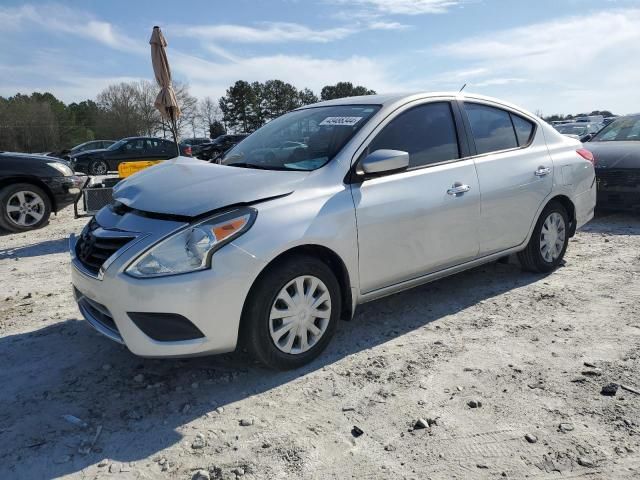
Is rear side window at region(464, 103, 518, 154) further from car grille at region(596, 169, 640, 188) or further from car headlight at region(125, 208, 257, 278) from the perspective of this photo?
car grille at region(596, 169, 640, 188)

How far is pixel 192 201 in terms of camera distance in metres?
2.98

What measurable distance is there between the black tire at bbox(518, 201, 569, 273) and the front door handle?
3.93 ft

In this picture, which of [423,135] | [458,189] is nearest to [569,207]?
[458,189]

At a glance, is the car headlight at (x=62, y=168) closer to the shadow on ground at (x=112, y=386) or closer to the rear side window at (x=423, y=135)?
the shadow on ground at (x=112, y=386)

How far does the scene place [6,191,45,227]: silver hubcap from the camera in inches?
307

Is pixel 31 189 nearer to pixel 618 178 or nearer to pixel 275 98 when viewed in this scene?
pixel 618 178

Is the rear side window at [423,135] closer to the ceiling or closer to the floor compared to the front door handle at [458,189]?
closer to the ceiling

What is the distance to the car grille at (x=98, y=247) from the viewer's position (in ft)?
9.64

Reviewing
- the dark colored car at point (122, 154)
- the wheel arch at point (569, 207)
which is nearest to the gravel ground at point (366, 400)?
the wheel arch at point (569, 207)

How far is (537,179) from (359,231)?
2.16m

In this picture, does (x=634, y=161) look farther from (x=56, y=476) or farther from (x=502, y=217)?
(x=56, y=476)

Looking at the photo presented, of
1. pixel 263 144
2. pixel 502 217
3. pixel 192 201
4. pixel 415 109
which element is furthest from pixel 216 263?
pixel 502 217

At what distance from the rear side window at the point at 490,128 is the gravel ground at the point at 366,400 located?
4.33ft

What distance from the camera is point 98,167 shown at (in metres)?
21.9
